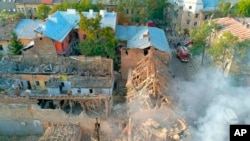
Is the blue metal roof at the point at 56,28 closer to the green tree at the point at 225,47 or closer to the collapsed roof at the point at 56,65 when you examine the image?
the collapsed roof at the point at 56,65

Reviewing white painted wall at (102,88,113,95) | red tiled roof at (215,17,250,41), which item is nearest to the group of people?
red tiled roof at (215,17,250,41)

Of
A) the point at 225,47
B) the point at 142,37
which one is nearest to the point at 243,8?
the point at 225,47

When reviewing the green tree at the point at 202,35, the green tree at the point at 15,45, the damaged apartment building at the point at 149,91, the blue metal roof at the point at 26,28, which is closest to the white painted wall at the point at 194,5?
the green tree at the point at 202,35

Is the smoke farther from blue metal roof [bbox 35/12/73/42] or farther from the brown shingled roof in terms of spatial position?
the brown shingled roof

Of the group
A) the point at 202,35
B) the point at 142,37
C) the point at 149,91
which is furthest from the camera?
Answer: the point at 142,37

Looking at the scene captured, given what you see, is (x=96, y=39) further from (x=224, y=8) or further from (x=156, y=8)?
(x=224, y=8)

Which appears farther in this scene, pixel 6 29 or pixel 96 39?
pixel 6 29

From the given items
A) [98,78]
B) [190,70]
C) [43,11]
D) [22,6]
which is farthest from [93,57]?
[22,6]
